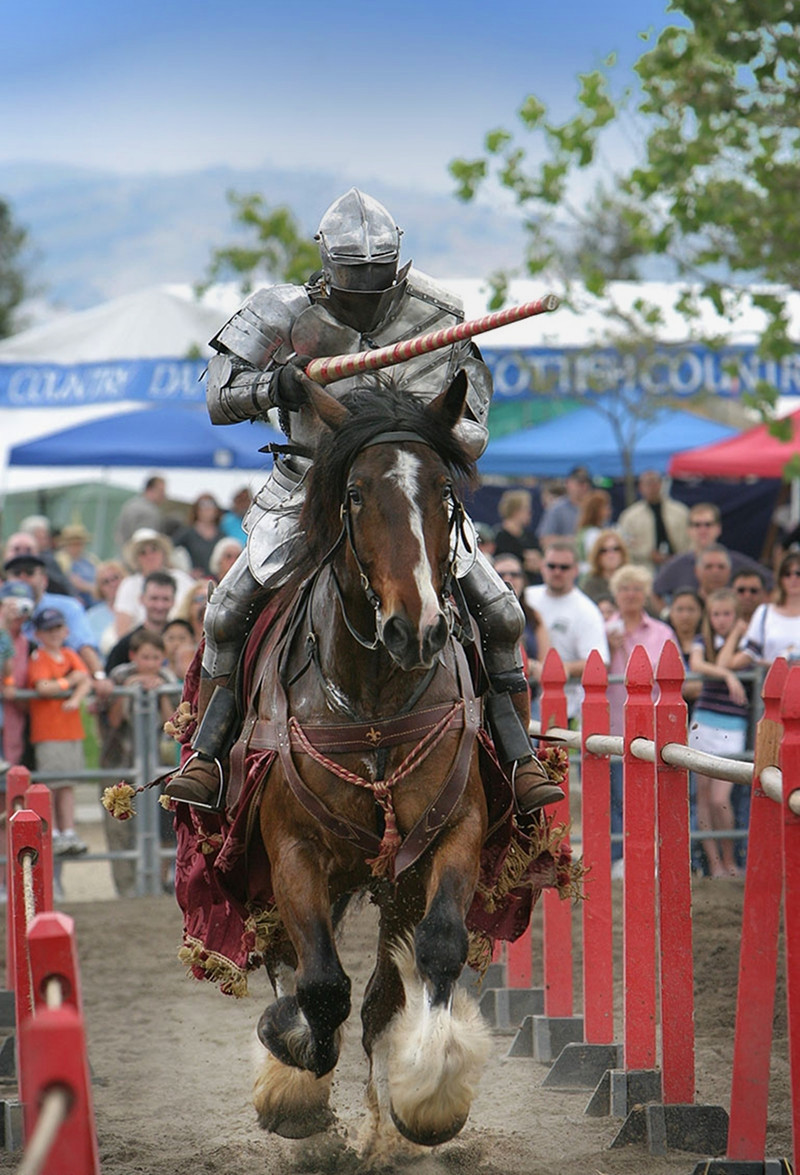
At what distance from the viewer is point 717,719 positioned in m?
10.7

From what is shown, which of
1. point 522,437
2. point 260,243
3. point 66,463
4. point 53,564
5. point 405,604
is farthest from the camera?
point 260,243

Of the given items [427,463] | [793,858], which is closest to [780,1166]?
[793,858]

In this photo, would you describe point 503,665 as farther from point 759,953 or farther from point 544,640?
point 544,640

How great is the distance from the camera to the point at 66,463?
58.9ft

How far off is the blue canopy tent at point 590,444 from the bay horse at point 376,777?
1342 cm

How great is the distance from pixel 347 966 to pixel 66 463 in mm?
10288

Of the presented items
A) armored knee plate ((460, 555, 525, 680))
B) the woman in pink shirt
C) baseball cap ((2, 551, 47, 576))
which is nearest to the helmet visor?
armored knee plate ((460, 555, 525, 680))

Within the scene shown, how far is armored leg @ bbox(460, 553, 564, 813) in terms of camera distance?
5.65 m

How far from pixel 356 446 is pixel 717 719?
627 centimetres

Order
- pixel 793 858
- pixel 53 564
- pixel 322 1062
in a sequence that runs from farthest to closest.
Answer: pixel 53 564 → pixel 322 1062 → pixel 793 858

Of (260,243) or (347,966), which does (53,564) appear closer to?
(347,966)

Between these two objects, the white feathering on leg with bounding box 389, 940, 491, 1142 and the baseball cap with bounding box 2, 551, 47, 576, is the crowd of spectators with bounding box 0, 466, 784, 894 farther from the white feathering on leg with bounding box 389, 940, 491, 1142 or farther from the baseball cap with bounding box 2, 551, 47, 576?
the white feathering on leg with bounding box 389, 940, 491, 1142

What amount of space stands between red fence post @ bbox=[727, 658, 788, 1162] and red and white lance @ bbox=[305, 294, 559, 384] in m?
1.18

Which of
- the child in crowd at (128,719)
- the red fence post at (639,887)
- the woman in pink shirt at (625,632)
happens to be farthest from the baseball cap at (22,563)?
the red fence post at (639,887)
